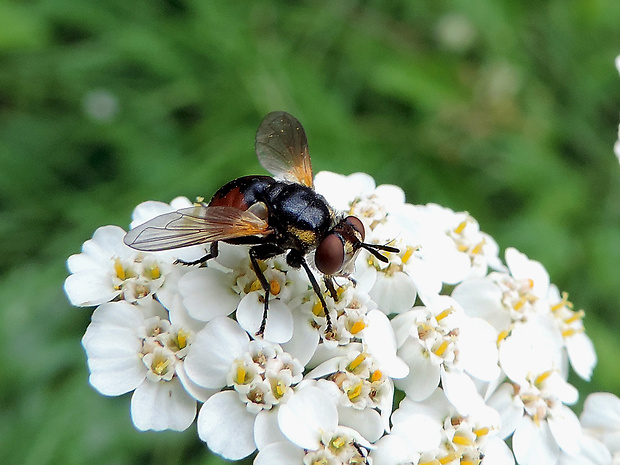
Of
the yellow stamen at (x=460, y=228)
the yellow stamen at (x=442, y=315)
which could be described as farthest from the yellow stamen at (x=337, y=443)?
the yellow stamen at (x=460, y=228)

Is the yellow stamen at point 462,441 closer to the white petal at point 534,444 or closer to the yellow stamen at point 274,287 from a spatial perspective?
the white petal at point 534,444

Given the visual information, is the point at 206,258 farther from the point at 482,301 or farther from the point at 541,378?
the point at 541,378

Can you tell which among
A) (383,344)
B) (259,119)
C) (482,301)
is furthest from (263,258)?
(259,119)

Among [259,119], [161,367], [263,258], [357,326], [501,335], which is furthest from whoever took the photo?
[259,119]

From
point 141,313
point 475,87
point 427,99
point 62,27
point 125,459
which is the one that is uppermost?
point 475,87

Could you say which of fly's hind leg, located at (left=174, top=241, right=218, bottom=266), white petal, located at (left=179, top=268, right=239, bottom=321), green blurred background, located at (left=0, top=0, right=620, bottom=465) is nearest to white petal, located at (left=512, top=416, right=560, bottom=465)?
white petal, located at (left=179, top=268, right=239, bottom=321)

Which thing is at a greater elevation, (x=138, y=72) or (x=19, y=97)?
(x=138, y=72)

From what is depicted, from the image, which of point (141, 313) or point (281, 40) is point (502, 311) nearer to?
point (141, 313)

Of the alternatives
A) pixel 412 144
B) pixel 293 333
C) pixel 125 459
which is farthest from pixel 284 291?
pixel 412 144
